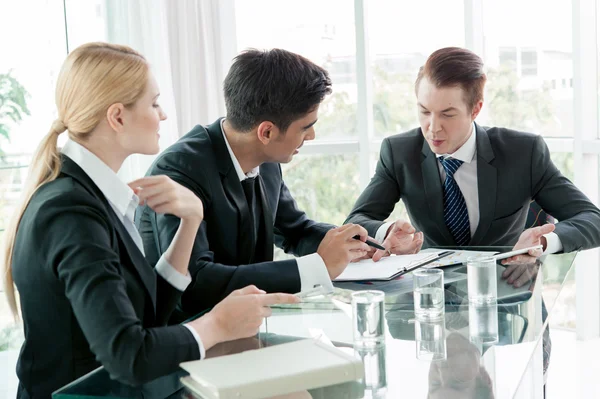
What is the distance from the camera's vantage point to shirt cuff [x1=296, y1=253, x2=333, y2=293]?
2053 millimetres

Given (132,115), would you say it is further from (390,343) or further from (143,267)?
(390,343)

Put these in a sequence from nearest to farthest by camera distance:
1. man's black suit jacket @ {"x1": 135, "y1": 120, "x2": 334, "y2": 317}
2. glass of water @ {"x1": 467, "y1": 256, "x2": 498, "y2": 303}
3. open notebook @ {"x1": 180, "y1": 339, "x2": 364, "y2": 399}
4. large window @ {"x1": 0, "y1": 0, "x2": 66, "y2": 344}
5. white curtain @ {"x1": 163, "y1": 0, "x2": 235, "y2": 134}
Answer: open notebook @ {"x1": 180, "y1": 339, "x2": 364, "y2": 399}, glass of water @ {"x1": 467, "y1": 256, "x2": 498, "y2": 303}, man's black suit jacket @ {"x1": 135, "y1": 120, "x2": 334, "y2": 317}, large window @ {"x1": 0, "y1": 0, "x2": 66, "y2": 344}, white curtain @ {"x1": 163, "y1": 0, "x2": 235, "y2": 134}

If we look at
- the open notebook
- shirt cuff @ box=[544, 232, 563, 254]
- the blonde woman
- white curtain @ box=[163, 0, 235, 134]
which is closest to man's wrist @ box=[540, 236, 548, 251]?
shirt cuff @ box=[544, 232, 563, 254]

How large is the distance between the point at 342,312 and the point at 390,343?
0.84ft

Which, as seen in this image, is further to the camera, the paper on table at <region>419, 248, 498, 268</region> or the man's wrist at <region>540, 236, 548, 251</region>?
the man's wrist at <region>540, 236, 548, 251</region>

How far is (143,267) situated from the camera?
164 centimetres

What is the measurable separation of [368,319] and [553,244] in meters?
1.04

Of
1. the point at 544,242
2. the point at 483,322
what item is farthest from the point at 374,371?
the point at 544,242

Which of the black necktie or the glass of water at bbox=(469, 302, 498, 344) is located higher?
the black necktie

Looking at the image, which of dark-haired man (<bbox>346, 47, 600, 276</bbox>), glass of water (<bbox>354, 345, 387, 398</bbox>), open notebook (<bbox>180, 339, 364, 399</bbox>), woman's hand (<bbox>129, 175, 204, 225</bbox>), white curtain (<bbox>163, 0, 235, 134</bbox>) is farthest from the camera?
white curtain (<bbox>163, 0, 235, 134</bbox>)

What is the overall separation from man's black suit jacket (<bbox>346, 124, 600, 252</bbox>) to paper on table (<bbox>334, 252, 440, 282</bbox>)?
327 millimetres

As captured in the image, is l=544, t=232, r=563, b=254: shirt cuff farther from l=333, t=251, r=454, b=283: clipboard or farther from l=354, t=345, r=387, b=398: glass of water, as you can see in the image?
l=354, t=345, r=387, b=398: glass of water

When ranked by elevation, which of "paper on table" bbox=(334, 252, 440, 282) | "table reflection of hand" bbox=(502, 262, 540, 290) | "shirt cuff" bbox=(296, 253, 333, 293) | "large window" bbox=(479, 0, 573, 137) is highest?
"large window" bbox=(479, 0, 573, 137)

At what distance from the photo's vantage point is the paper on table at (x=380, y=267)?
6.92ft
